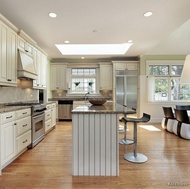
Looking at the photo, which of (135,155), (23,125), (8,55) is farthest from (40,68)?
(135,155)

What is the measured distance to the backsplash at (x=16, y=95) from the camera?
10.9 ft

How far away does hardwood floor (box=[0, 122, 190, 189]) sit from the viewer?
6.57 feet

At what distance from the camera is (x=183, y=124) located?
158 inches

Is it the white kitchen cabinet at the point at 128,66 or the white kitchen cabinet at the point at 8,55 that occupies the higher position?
the white kitchen cabinet at the point at 128,66

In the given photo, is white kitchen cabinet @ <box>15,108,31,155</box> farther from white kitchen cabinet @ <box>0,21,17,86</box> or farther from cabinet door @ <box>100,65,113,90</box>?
cabinet door @ <box>100,65,113,90</box>

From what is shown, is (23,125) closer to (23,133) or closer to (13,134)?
(23,133)

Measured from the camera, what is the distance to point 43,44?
4688 millimetres

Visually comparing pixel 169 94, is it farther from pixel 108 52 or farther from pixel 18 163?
pixel 18 163

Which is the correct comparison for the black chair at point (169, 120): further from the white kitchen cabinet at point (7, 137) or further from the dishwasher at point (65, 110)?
the white kitchen cabinet at point (7, 137)

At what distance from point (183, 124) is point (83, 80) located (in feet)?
14.2

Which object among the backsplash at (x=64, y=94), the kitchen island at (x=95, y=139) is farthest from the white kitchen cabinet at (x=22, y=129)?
the backsplash at (x=64, y=94)

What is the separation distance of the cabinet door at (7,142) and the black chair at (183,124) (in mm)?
3893

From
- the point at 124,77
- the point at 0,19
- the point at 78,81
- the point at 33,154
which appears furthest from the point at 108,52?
the point at 33,154

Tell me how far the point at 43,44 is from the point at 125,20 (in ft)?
8.87
